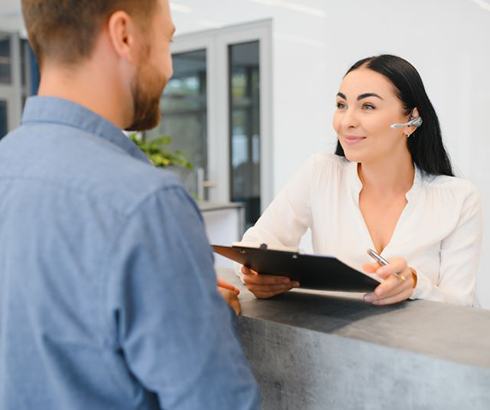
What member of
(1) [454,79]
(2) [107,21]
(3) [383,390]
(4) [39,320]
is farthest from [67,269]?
(1) [454,79]

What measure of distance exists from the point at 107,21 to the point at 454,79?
329 cm

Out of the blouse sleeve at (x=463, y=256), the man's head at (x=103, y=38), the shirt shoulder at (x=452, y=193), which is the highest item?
the man's head at (x=103, y=38)

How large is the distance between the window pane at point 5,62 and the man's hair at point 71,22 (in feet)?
20.6

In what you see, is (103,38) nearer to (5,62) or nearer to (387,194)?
(387,194)

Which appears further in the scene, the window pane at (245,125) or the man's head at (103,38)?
the window pane at (245,125)

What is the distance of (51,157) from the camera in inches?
28.2

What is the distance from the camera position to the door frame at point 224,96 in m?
4.63

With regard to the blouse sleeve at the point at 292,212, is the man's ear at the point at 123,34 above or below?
above

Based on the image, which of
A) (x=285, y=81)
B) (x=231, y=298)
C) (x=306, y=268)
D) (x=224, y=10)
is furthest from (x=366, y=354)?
(x=224, y=10)

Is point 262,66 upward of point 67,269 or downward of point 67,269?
upward

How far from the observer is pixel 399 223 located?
1.73 meters

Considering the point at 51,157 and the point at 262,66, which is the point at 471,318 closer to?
the point at 51,157

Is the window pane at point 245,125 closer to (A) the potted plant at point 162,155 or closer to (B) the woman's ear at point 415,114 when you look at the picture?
(A) the potted plant at point 162,155

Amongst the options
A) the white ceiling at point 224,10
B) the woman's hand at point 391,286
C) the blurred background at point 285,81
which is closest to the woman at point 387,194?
the woman's hand at point 391,286
